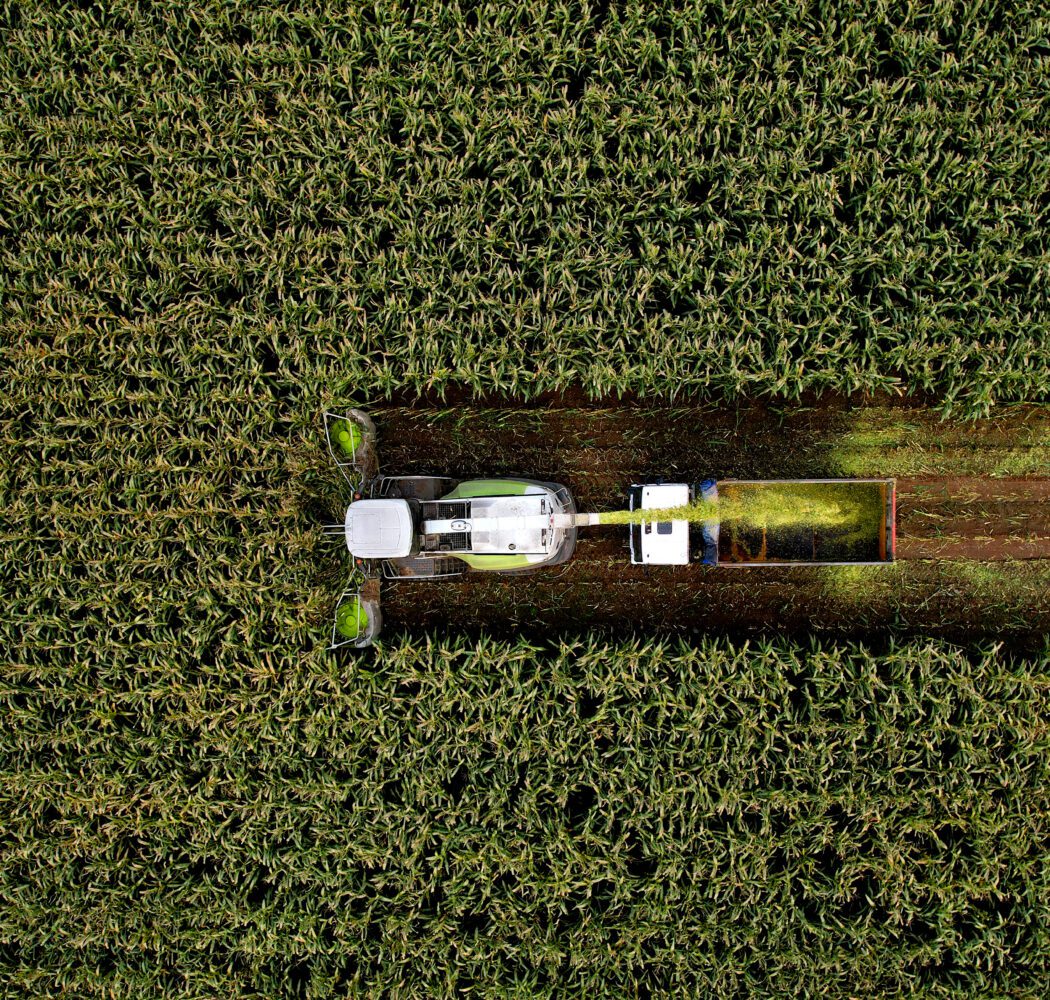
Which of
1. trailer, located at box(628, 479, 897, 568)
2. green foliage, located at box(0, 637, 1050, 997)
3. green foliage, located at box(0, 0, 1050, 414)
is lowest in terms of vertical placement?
green foliage, located at box(0, 637, 1050, 997)

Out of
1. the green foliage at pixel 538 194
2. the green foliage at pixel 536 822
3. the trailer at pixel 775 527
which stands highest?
the green foliage at pixel 538 194

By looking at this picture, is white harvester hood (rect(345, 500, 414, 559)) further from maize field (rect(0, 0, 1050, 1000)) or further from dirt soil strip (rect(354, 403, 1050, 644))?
dirt soil strip (rect(354, 403, 1050, 644))

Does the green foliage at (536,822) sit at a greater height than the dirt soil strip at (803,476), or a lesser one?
lesser

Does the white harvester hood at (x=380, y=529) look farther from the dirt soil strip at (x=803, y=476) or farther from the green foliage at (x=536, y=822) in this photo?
the dirt soil strip at (x=803, y=476)

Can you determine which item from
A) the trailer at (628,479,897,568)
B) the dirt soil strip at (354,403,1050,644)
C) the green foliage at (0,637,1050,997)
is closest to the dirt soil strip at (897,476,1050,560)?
the dirt soil strip at (354,403,1050,644)

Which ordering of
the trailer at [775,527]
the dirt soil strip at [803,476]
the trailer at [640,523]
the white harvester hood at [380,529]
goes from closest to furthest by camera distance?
1. the white harvester hood at [380,529]
2. the trailer at [640,523]
3. the trailer at [775,527]
4. the dirt soil strip at [803,476]

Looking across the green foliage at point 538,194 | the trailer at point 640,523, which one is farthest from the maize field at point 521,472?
the trailer at point 640,523

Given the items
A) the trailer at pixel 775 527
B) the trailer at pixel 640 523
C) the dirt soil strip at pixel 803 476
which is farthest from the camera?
the dirt soil strip at pixel 803 476

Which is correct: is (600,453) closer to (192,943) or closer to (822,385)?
(822,385)
